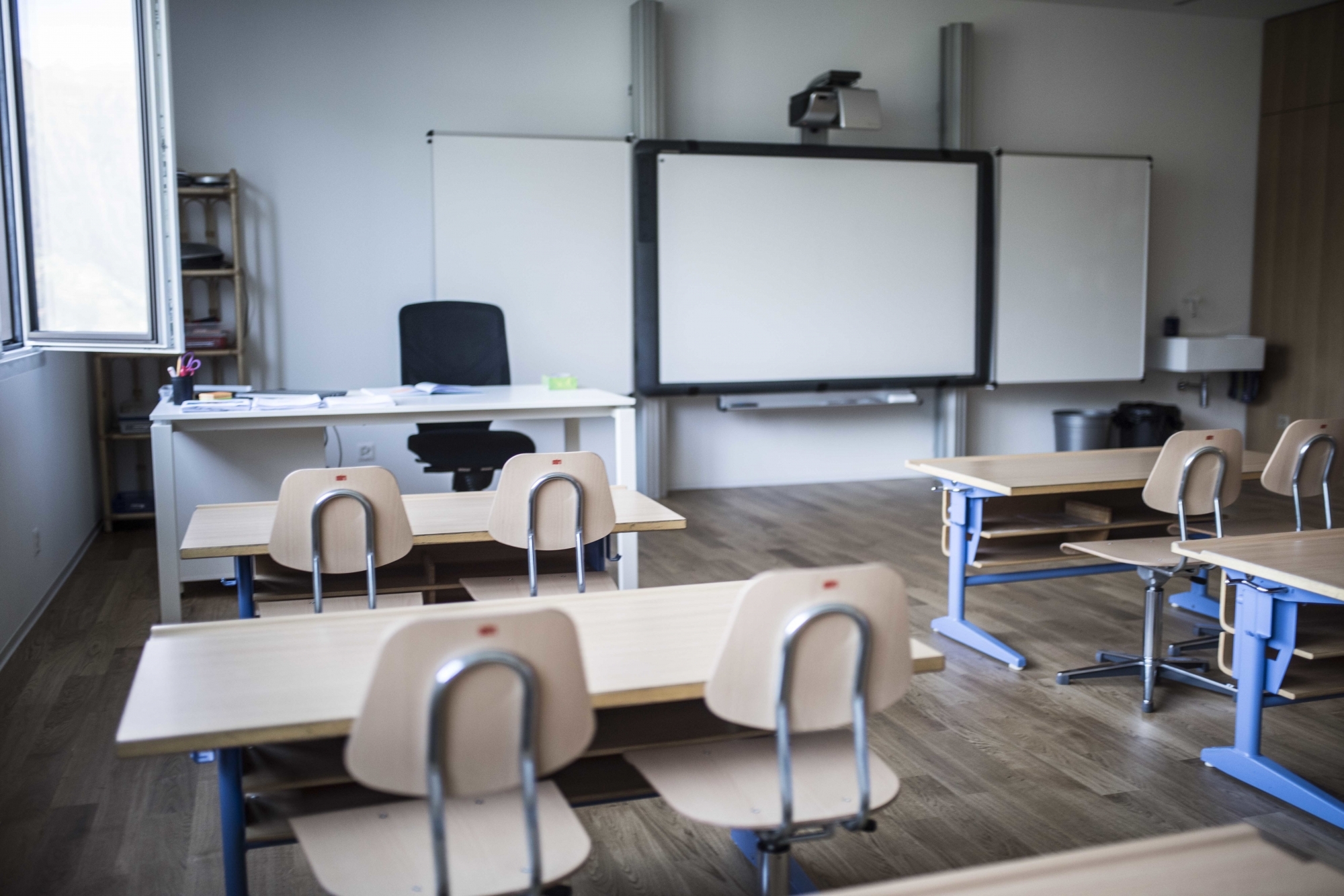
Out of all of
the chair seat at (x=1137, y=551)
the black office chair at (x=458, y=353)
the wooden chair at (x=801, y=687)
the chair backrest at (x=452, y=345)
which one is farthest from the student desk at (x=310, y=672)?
the chair backrest at (x=452, y=345)

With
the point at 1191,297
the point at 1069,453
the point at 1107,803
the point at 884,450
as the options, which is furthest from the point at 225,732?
the point at 1191,297

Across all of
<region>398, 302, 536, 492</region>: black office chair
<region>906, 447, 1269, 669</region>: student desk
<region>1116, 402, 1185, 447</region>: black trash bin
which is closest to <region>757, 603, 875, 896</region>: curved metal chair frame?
<region>906, 447, 1269, 669</region>: student desk

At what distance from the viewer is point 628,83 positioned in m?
6.52

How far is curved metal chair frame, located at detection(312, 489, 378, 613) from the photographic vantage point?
2494mm

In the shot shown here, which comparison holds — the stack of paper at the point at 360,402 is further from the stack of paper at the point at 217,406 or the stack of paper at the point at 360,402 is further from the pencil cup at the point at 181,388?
the pencil cup at the point at 181,388

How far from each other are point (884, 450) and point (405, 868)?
618 centimetres

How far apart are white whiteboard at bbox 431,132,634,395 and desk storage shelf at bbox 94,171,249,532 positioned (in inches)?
44.1

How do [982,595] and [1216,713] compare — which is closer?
[1216,713]

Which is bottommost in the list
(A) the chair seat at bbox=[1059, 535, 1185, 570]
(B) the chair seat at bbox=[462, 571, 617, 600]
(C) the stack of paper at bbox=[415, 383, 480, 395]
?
(B) the chair seat at bbox=[462, 571, 617, 600]

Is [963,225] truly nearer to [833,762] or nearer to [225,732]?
[833,762]

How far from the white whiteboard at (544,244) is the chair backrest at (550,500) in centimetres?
362

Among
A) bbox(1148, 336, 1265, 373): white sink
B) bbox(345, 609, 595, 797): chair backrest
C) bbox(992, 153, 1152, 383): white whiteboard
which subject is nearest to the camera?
bbox(345, 609, 595, 797): chair backrest

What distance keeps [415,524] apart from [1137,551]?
87.9 inches

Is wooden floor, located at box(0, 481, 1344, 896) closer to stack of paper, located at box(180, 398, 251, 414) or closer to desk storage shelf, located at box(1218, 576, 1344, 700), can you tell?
desk storage shelf, located at box(1218, 576, 1344, 700)
